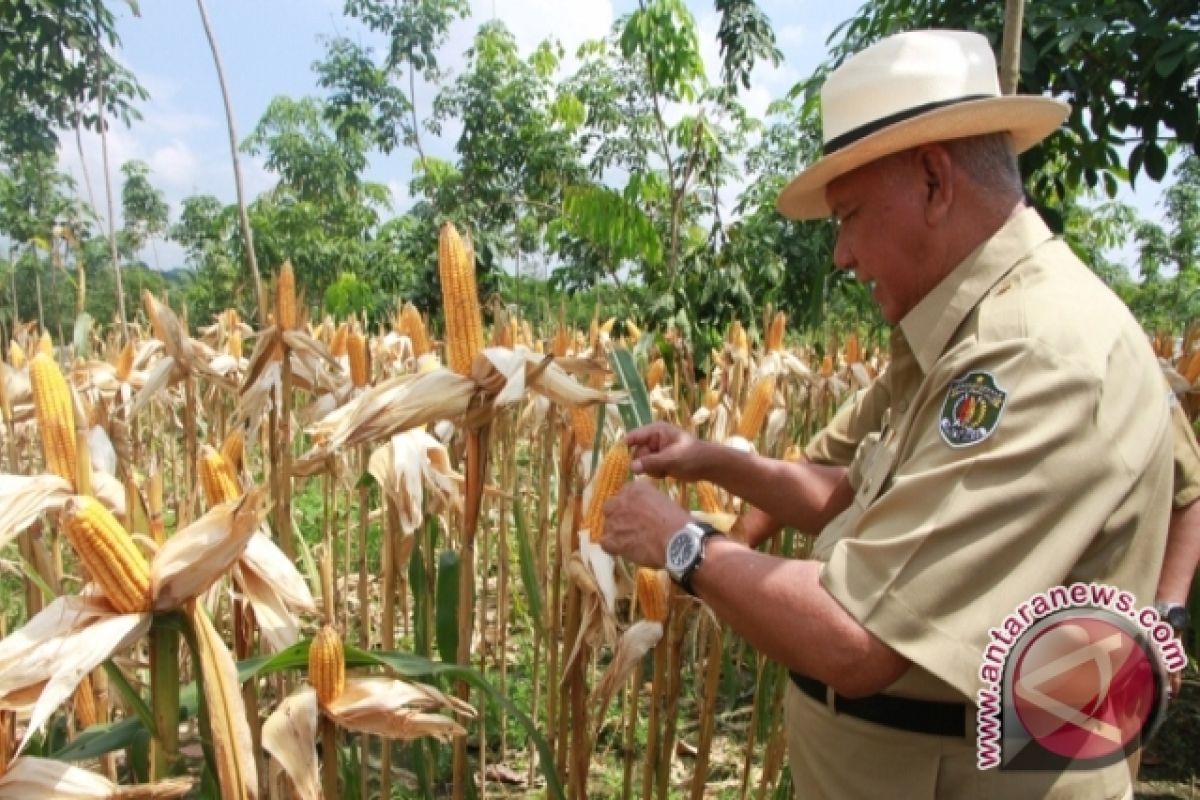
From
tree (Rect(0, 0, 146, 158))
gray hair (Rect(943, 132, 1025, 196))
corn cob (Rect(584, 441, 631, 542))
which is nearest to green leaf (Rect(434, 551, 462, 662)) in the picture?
corn cob (Rect(584, 441, 631, 542))

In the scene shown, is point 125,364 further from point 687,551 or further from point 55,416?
point 687,551

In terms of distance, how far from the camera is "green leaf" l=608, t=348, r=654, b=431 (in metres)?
1.42

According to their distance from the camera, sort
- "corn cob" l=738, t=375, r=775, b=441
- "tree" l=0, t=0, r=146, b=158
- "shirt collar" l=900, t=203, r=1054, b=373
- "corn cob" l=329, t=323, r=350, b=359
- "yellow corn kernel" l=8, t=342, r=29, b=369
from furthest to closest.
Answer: "tree" l=0, t=0, r=146, b=158, "yellow corn kernel" l=8, t=342, r=29, b=369, "corn cob" l=329, t=323, r=350, b=359, "corn cob" l=738, t=375, r=775, b=441, "shirt collar" l=900, t=203, r=1054, b=373

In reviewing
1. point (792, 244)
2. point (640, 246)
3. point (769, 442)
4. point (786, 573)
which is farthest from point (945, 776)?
point (640, 246)

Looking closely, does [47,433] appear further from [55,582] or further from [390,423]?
[55,582]

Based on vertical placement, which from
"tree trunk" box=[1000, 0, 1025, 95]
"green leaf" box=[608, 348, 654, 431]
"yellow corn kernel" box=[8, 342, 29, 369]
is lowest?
"green leaf" box=[608, 348, 654, 431]

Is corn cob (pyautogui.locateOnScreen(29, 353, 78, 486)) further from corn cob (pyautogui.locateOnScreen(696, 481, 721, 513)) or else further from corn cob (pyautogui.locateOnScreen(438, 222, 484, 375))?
corn cob (pyautogui.locateOnScreen(696, 481, 721, 513))

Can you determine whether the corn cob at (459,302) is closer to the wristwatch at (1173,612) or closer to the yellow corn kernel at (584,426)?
the yellow corn kernel at (584,426)

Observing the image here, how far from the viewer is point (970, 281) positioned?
1248 mm

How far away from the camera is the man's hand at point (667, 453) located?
67.7 inches

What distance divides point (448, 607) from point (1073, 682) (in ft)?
3.41

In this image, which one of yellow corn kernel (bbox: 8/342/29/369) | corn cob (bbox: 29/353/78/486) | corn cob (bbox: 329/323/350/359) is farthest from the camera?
yellow corn kernel (bbox: 8/342/29/369)

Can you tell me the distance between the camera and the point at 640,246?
7.68m

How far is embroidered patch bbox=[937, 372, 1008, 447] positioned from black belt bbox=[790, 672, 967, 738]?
470mm
